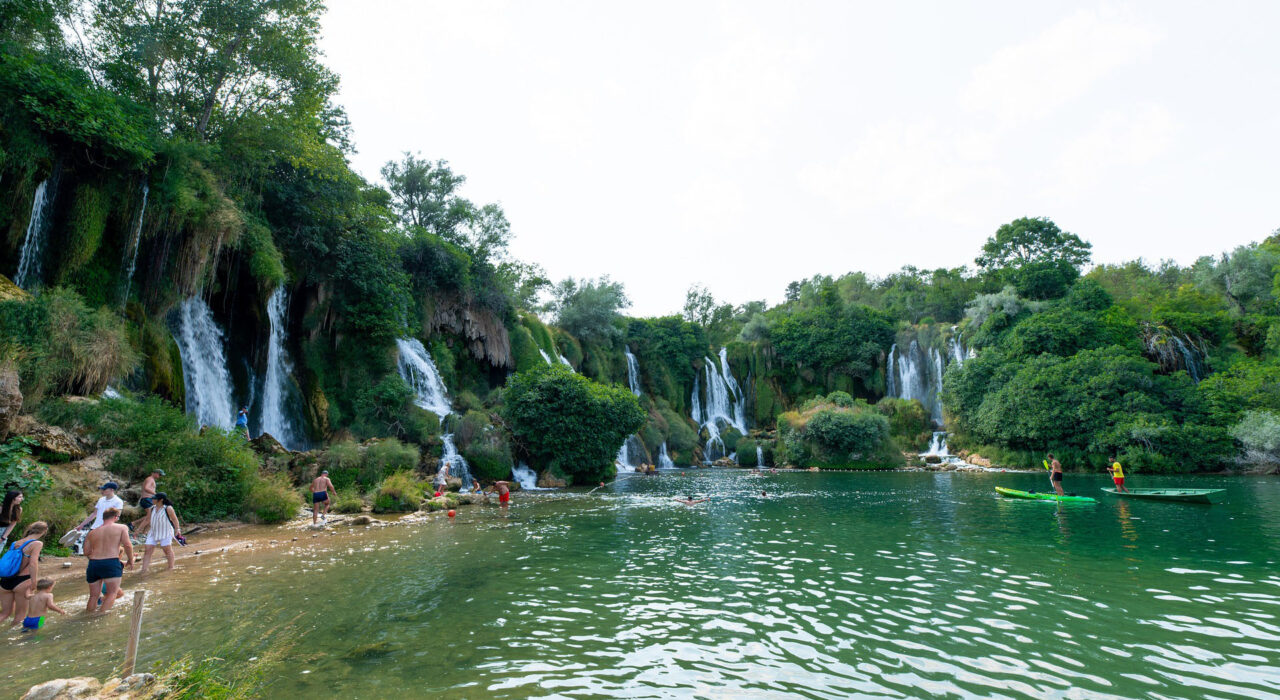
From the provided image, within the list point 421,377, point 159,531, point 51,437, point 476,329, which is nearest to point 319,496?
point 159,531

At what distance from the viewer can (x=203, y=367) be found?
19141 millimetres

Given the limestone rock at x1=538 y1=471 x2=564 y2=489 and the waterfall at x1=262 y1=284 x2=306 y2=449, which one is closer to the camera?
the waterfall at x1=262 y1=284 x2=306 y2=449

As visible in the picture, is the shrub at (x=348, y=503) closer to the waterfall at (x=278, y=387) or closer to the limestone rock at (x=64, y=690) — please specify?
the waterfall at (x=278, y=387)

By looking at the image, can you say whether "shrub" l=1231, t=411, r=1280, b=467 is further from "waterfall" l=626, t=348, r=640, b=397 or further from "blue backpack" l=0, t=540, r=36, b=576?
"blue backpack" l=0, t=540, r=36, b=576

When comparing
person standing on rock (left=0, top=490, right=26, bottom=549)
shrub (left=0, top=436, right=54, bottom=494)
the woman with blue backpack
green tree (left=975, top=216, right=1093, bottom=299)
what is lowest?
the woman with blue backpack

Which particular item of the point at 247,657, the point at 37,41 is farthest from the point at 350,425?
the point at 247,657

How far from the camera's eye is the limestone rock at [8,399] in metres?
10.1

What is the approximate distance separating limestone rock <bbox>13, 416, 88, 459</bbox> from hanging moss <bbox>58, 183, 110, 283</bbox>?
582 centimetres

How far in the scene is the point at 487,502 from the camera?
19.5 metres

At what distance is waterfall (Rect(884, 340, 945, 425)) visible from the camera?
45.7 metres

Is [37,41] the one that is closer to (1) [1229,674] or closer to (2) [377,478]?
(2) [377,478]

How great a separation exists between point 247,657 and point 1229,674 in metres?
8.97

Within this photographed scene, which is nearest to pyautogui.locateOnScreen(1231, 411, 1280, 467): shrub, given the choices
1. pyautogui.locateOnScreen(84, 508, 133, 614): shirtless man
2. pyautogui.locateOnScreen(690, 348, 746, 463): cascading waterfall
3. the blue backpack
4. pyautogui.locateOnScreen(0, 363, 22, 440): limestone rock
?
pyautogui.locateOnScreen(690, 348, 746, 463): cascading waterfall

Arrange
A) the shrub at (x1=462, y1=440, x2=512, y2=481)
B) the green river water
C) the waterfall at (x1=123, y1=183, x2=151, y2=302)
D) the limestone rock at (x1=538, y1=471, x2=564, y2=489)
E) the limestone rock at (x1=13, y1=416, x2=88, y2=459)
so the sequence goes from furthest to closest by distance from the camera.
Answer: the limestone rock at (x1=538, y1=471, x2=564, y2=489), the shrub at (x1=462, y1=440, x2=512, y2=481), the waterfall at (x1=123, y1=183, x2=151, y2=302), the limestone rock at (x1=13, y1=416, x2=88, y2=459), the green river water
